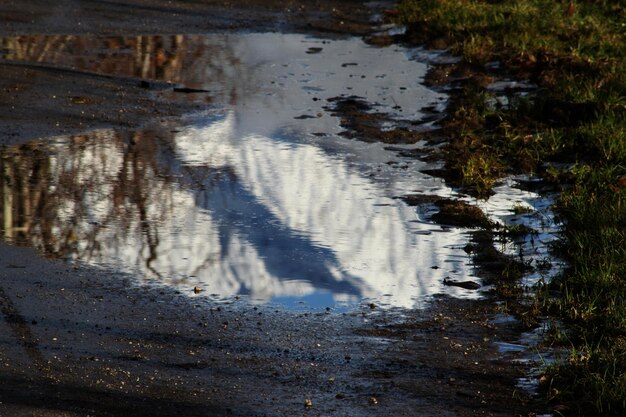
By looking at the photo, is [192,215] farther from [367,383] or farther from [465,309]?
[367,383]

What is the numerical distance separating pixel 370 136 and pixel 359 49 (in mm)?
3683

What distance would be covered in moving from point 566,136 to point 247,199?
3.00m

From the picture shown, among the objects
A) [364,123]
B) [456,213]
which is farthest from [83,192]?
[364,123]

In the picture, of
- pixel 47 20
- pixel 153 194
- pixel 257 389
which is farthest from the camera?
pixel 47 20

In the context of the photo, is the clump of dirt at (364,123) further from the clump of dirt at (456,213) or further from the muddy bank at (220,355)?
the muddy bank at (220,355)

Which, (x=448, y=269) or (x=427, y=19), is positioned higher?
(x=427, y=19)

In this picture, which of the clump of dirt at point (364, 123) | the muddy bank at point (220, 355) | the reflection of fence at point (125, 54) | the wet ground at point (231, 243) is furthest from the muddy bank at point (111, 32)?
the muddy bank at point (220, 355)

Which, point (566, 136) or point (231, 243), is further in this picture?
point (566, 136)

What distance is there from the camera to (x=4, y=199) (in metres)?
6.97

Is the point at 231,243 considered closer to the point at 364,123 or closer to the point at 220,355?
the point at 220,355

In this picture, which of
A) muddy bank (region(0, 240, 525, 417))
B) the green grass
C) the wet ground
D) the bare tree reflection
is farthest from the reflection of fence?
muddy bank (region(0, 240, 525, 417))

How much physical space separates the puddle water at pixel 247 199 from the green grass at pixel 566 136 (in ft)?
1.82

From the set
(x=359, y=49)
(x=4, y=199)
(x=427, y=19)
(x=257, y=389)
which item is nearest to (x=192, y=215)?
(x=4, y=199)

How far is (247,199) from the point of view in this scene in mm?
7484
